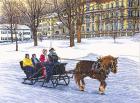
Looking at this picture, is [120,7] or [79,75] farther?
[120,7]

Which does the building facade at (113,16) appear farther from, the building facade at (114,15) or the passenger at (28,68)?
the passenger at (28,68)

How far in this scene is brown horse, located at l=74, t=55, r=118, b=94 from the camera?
52.5ft

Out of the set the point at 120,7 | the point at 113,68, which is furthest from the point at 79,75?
the point at 120,7

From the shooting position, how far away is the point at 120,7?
315 feet

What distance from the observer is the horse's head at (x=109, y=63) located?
1595 centimetres

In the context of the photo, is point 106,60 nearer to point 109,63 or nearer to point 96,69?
point 109,63

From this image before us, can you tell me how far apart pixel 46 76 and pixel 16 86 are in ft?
4.86

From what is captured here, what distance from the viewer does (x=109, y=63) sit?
52.6 ft

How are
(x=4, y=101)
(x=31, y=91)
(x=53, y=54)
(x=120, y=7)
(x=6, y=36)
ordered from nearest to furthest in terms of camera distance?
(x=4, y=101)
(x=31, y=91)
(x=53, y=54)
(x=120, y=7)
(x=6, y=36)

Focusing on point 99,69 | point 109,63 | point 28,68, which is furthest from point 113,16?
point 109,63

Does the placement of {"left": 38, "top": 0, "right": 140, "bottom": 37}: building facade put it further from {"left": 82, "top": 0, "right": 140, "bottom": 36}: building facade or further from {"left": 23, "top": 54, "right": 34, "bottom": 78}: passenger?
{"left": 23, "top": 54, "right": 34, "bottom": 78}: passenger

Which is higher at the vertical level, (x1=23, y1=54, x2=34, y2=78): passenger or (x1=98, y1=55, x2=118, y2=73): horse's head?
(x1=98, y1=55, x2=118, y2=73): horse's head

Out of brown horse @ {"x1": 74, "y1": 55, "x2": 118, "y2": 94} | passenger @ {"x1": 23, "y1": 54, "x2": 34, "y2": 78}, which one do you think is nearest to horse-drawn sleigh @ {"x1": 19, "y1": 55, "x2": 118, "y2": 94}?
brown horse @ {"x1": 74, "y1": 55, "x2": 118, "y2": 94}

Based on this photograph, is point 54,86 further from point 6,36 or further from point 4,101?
point 6,36
